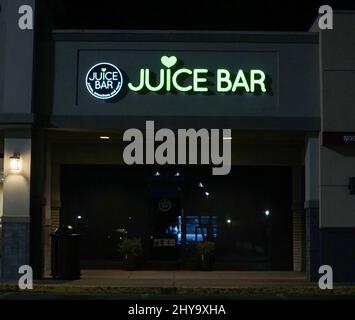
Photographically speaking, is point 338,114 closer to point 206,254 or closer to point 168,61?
point 168,61

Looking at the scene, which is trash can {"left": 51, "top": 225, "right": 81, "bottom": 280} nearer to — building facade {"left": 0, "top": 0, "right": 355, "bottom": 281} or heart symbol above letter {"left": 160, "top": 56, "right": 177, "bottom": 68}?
building facade {"left": 0, "top": 0, "right": 355, "bottom": 281}

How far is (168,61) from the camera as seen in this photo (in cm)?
1936

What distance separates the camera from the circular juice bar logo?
19.4 metres

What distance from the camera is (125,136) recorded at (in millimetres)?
20188

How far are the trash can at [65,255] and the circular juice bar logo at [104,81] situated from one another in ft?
11.8

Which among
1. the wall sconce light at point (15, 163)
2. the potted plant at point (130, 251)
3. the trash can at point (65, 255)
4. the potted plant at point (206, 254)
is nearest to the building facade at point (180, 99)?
the wall sconce light at point (15, 163)

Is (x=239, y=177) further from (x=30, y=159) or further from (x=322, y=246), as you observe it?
(x=30, y=159)

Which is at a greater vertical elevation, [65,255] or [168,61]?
[168,61]

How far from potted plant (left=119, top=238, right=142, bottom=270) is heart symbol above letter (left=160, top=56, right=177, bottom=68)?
18.8ft

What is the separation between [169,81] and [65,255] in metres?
5.19

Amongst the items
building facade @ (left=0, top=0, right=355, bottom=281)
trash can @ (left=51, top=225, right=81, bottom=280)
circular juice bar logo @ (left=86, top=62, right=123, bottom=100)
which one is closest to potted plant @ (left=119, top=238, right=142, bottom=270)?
trash can @ (left=51, top=225, right=81, bottom=280)

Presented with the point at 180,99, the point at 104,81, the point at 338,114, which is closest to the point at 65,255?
Answer: the point at 104,81

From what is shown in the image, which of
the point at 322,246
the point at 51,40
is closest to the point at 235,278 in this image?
the point at 322,246

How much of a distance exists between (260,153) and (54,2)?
764 cm
